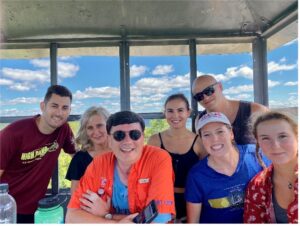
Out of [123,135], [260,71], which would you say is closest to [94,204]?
[123,135]

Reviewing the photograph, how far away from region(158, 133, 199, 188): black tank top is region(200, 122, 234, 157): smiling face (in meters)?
0.31

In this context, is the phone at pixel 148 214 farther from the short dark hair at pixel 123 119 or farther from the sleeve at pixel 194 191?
the short dark hair at pixel 123 119

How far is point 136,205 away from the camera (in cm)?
139

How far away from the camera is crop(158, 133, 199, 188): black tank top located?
175cm

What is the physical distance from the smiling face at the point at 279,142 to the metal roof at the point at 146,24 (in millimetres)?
1241

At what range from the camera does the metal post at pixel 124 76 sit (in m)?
2.63

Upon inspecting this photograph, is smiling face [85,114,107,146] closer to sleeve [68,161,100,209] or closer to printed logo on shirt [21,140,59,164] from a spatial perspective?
printed logo on shirt [21,140,59,164]

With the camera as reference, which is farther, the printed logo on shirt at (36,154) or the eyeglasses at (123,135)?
the printed logo on shirt at (36,154)

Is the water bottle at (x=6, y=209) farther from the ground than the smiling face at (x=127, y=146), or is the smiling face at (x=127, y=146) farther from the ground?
the smiling face at (x=127, y=146)

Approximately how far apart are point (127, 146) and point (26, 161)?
1.02 metres

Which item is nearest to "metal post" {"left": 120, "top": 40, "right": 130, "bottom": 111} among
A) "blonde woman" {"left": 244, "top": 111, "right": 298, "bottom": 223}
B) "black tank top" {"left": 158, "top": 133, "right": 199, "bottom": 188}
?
"black tank top" {"left": 158, "top": 133, "right": 199, "bottom": 188}

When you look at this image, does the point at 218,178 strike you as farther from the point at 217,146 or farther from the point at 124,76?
the point at 124,76

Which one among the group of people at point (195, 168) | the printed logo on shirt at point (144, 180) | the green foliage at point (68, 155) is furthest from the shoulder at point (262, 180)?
the green foliage at point (68, 155)

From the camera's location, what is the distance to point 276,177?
129 centimetres
